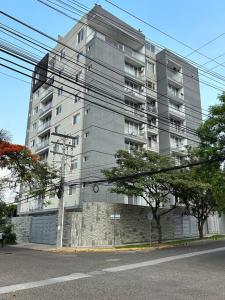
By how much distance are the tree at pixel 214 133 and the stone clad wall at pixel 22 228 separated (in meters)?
22.8

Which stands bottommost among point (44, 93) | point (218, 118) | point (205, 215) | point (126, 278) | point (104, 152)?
point (126, 278)

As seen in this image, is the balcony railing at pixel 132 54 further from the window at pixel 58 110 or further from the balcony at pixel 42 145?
the balcony at pixel 42 145

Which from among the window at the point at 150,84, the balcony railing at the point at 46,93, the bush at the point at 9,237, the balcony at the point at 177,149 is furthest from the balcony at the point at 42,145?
the balcony at the point at 177,149

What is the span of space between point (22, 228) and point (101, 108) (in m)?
15.3

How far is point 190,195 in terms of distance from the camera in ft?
95.5

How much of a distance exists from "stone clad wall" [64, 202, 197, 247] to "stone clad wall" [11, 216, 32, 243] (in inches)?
315

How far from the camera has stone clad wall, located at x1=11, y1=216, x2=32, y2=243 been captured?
33.3m

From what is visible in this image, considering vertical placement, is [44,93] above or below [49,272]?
above

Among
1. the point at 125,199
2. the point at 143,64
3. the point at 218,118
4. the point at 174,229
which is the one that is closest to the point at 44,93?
the point at 143,64

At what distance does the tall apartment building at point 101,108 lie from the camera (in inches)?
1247

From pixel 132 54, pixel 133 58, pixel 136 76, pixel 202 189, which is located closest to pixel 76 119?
pixel 136 76

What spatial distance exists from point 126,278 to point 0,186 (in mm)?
18670

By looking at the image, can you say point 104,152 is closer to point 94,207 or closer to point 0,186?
point 94,207

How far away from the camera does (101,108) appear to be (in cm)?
3325
